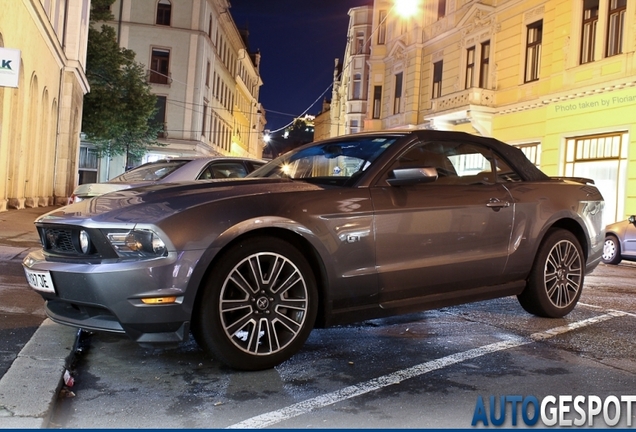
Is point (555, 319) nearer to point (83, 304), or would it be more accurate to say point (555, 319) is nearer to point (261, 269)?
point (261, 269)

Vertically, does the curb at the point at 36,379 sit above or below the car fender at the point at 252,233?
below

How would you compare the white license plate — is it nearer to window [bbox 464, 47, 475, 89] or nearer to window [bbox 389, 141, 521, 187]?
window [bbox 389, 141, 521, 187]

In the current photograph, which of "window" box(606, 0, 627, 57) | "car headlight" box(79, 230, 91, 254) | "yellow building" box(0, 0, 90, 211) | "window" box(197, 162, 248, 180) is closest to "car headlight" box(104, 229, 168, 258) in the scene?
"car headlight" box(79, 230, 91, 254)

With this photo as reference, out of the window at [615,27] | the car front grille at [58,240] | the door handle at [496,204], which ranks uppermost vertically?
the window at [615,27]

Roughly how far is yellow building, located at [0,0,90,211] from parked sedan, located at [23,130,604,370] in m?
6.95

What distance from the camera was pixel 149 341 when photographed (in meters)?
3.53

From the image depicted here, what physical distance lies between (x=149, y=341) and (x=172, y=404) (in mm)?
429

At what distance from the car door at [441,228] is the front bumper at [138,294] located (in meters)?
1.36

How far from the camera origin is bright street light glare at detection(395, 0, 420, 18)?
27719 millimetres

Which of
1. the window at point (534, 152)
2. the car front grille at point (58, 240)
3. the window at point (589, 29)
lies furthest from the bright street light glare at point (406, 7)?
the car front grille at point (58, 240)

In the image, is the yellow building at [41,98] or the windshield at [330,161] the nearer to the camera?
the windshield at [330,161]

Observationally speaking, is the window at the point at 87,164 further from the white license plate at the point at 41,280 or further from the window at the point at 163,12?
the white license plate at the point at 41,280

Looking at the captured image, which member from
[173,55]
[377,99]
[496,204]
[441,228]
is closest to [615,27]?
[496,204]

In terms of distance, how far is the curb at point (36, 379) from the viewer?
290 cm
